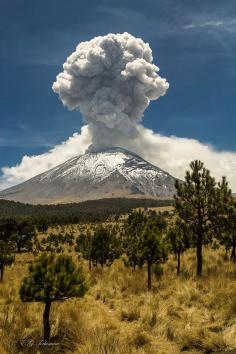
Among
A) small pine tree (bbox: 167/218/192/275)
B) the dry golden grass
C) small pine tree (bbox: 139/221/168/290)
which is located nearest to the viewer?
the dry golden grass

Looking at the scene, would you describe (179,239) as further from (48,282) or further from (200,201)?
(48,282)

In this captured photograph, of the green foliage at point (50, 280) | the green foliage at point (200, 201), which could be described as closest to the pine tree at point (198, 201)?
the green foliage at point (200, 201)

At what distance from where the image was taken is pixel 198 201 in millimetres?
24734

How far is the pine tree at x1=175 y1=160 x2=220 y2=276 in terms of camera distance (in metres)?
24.6

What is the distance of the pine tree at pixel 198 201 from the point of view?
24578mm

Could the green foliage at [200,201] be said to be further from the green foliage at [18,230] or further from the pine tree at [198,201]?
the green foliage at [18,230]

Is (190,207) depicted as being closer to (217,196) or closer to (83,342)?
(217,196)

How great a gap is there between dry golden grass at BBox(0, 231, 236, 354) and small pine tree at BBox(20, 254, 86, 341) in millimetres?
1094

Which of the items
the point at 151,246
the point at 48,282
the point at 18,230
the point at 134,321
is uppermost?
the point at 151,246

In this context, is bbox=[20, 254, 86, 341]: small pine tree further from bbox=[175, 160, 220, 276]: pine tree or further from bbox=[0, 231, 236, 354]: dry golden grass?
bbox=[175, 160, 220, 276]: pine tree

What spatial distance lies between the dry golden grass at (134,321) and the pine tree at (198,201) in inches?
180

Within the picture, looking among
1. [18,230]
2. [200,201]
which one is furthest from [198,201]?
[18,230]

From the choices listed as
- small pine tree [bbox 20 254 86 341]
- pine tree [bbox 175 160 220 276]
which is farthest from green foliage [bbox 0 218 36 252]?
small pine tree [bbox 20 254 86 341]

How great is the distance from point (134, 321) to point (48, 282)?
428 centimetres
